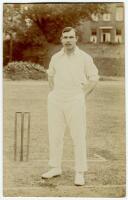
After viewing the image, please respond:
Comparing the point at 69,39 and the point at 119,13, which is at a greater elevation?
the point at 119,13

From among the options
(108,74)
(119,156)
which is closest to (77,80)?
(108,74)

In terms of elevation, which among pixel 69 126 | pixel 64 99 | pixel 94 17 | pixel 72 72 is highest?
pixel 94 17

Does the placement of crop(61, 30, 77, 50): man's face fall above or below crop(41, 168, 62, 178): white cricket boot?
above

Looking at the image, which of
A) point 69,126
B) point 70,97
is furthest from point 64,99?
point 69,126

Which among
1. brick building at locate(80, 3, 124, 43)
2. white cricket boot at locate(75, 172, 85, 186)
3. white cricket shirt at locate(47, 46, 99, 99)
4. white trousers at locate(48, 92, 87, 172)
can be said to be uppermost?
brick building at locate(80, 3, 124, 43)

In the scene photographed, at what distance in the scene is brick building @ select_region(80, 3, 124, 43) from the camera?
3.31 metres

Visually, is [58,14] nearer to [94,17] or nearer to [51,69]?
[94,17]

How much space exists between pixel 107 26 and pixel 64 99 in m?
0.47

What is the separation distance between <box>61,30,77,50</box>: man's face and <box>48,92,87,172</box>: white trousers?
274 mm

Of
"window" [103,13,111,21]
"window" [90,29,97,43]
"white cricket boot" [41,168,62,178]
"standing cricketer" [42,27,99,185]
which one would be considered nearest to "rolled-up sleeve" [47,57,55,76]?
"standing cricketer" [42,27,99,185]

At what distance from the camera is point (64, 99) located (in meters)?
3.26

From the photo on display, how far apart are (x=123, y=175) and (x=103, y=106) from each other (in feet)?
1.29

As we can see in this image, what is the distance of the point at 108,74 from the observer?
10.8 ft

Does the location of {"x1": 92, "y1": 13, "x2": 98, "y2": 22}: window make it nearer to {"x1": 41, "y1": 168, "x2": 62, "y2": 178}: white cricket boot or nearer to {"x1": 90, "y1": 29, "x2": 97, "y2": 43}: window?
{"x1": 90, "y1": 29, "x2": 97, "y2": 43}: window
